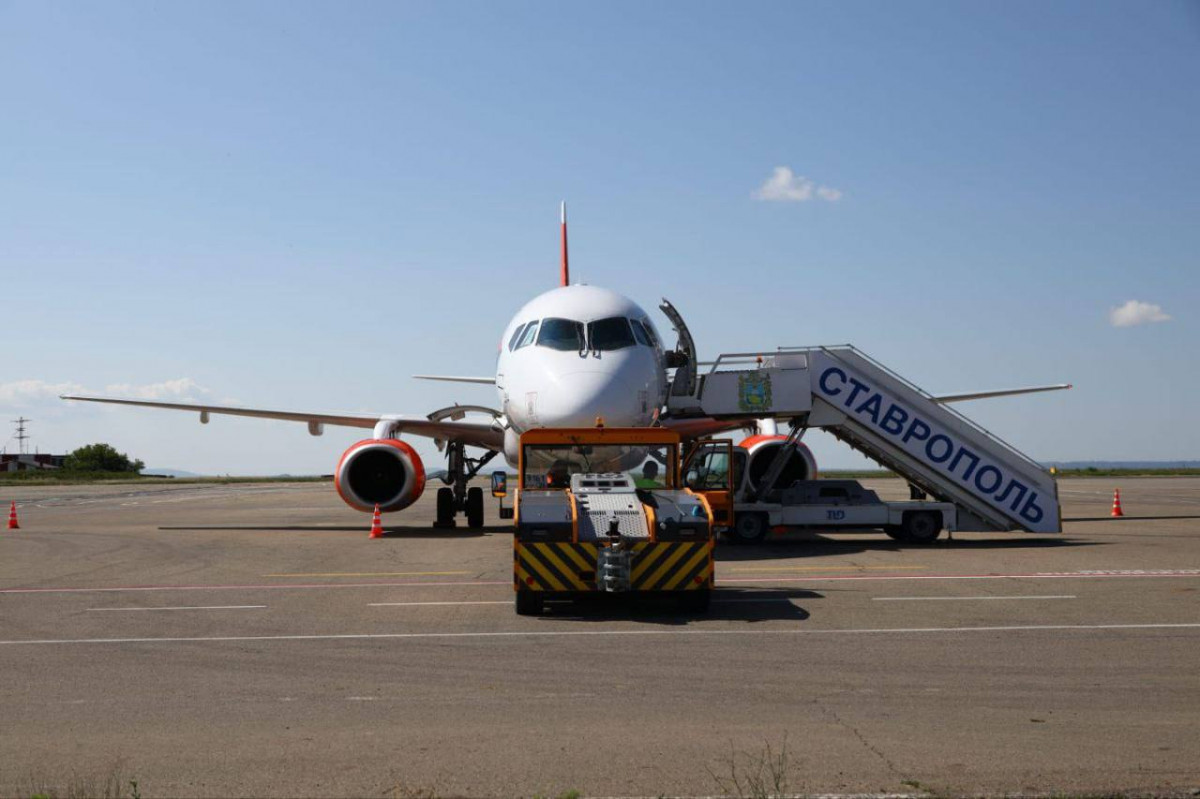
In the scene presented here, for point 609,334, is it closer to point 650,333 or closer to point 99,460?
point 650,333

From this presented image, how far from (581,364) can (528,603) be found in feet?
19.8

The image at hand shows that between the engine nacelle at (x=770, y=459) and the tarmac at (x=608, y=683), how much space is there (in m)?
6.56

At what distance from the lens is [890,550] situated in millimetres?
18656

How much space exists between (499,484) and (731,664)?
25.8 ft

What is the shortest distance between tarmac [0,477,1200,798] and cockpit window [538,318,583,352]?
12.4 feet

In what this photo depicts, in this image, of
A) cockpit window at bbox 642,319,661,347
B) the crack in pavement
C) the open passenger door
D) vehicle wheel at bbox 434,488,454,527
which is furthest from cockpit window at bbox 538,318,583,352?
the crack in pavement

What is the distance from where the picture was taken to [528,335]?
60.6 feet

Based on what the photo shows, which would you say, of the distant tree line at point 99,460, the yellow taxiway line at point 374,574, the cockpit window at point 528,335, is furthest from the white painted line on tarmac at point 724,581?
the distant tree line at point 99,460

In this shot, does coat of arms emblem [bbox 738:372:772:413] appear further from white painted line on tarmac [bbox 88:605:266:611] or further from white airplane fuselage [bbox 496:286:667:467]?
white painted line on tarmac [bbox 88:605:266:611]

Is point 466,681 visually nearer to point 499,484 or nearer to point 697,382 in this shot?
point 499,484

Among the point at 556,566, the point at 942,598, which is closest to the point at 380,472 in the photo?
the point at 556,566

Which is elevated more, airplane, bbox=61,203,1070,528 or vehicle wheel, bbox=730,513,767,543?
airplane, bbox=61,203,1070,528

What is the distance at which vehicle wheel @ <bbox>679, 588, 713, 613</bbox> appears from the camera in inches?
446

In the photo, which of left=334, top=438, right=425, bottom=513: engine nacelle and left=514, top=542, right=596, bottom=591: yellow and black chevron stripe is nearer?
left=514, top=542, right=596, bottom=591: yellow and black chevron stripe
